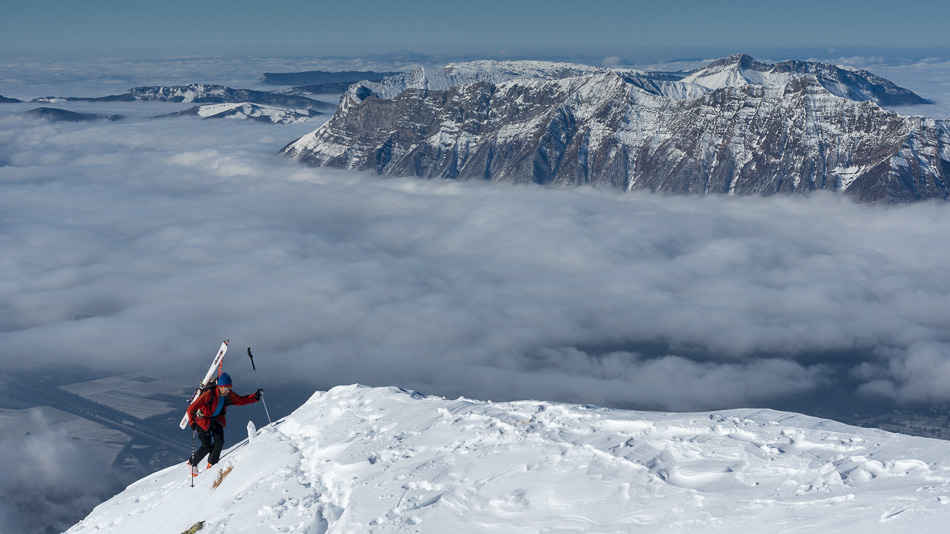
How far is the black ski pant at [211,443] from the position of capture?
96.1 feet

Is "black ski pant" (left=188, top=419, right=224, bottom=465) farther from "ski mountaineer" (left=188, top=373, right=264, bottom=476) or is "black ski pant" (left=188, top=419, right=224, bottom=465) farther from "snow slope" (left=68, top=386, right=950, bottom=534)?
"snow slope" (left=68, top=386, right=950, bottom=534)

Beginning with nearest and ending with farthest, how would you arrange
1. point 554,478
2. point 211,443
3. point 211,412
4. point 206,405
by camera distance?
point 554,478 < point 206,405 < point 211,412 < point 211,443

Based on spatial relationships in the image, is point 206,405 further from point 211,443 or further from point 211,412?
point 211,443

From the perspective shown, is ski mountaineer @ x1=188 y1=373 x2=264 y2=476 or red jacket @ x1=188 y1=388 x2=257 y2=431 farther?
ski mountaineer @ x1=188 y1=373 x2=264 y2=476

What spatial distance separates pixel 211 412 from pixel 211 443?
2.06m

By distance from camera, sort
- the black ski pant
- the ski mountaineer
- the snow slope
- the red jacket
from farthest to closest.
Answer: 1. the black ski pant
2. the ski mountaineer
3. the red jacket
4. the snow slope

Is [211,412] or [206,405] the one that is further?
[211,412]

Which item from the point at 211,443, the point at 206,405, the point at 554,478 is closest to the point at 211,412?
the point at 206,405

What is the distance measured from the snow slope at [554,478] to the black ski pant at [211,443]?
1.81 feet

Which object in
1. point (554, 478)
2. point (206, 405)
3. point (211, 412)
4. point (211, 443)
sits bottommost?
point (211, 443)

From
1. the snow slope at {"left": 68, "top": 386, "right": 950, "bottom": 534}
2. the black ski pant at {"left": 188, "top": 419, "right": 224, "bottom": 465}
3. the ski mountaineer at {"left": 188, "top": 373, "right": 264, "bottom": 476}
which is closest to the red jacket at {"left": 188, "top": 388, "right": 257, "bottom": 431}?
the ski mountaineer at {"left": 188, "top": 373, "right": 264, "bottom": 476}

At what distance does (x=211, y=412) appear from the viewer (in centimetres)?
2880

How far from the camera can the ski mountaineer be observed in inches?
1123

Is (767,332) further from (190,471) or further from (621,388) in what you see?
(190,471)
